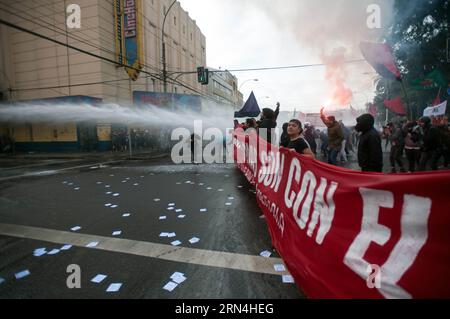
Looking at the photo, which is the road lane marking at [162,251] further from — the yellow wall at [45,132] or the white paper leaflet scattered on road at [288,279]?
the yellow wall at [45,132]

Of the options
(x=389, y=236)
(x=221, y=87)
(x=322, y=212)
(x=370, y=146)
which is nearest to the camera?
(x=389, y=236)

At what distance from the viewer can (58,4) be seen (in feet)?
73.7

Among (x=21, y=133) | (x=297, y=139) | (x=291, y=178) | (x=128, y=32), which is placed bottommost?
(x=291, y=178)

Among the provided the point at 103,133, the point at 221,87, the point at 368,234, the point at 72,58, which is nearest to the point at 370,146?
the point at 368,234

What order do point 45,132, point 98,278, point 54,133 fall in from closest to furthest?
point 98,278, point 54,133, point 45,132

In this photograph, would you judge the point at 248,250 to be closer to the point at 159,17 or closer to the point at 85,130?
the point at 85,130

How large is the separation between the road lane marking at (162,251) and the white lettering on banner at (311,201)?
72 centimetres

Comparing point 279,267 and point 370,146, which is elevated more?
point 370,146

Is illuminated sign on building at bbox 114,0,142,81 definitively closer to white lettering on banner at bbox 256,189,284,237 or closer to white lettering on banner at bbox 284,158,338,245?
white lettering on banner at bbox 256,189,284,237

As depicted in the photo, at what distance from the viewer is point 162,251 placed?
11.8ft

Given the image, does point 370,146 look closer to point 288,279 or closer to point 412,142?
point 288,279

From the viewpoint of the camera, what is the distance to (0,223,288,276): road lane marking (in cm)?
318

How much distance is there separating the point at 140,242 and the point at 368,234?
3128 mm

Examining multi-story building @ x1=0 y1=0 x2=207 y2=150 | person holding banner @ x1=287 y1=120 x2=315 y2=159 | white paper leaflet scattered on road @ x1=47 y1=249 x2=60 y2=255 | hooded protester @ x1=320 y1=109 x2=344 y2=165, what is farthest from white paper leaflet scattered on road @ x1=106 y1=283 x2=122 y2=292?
multi-story building @ x1=0 y1=0 x2=207 y2=150
